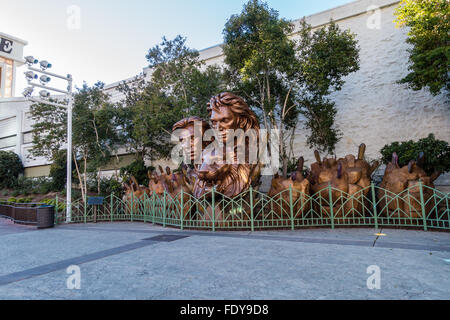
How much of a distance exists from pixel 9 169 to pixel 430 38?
3545 cm

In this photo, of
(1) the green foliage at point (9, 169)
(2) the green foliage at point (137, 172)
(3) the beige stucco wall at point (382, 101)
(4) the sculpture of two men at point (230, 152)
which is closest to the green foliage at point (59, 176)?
(1) the green foliage at point (9, 169)

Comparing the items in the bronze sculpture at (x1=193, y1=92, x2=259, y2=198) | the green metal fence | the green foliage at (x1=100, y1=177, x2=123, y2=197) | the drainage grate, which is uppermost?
the bronze sculpture at (x1=193, y1=92, x2=259, y2=198)

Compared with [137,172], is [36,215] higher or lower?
lower

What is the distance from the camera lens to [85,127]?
51.5ft

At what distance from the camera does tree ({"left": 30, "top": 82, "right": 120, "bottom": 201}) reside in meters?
15.4

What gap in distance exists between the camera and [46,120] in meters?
15.8

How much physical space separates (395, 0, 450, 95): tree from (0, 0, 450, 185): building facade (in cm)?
337

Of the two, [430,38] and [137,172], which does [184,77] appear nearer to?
[137,172]

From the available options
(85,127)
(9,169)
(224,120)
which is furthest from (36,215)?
(9,169)

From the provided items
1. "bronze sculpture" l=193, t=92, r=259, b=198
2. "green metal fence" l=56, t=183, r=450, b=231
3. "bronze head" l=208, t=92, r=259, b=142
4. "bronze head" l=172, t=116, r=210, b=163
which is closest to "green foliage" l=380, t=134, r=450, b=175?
"green metal fence" l=56, t=183, r=450, b=231

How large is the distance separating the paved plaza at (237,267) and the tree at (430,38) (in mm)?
Answer: 5824

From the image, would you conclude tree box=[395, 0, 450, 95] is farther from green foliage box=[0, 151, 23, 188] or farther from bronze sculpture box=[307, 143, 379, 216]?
green foliage box=[0, 151, 23, 188]

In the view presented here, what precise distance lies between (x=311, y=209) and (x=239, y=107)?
12.2ft
